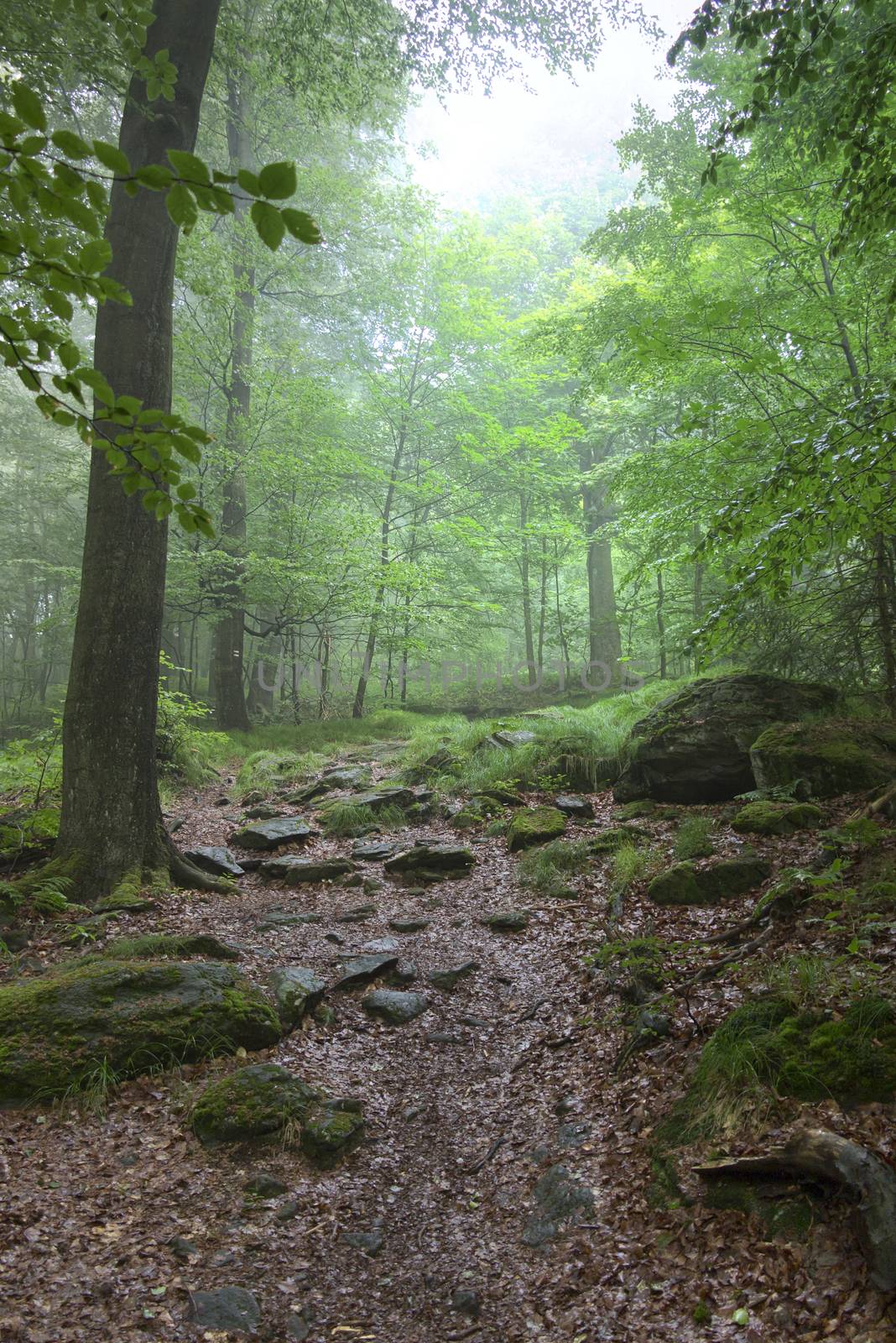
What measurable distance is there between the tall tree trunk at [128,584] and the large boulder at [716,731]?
506 cm

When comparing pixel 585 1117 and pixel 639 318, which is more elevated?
pixel 639 318

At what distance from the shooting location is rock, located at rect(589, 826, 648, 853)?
22.3ft

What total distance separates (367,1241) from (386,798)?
645cm

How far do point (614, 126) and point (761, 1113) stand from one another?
38.7 meters

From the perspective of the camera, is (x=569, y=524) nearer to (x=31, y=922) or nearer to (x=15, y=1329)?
(x=31, y=922)

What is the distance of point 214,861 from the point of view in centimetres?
702

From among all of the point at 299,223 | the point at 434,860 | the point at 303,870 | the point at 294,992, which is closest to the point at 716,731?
the point at 434,860

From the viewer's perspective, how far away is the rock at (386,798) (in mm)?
9195

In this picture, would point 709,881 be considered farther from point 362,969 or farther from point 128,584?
point 128,584

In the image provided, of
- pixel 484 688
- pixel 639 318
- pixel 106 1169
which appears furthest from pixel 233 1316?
pixel 484 688

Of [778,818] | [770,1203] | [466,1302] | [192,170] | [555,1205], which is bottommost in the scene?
[466,1302]

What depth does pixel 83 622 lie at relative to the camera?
19.3 ft

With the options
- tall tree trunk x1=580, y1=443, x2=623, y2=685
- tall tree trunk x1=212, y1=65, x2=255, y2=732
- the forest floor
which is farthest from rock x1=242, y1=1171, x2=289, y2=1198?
tall tree trunk x1=580, y1=443, x2=623, y2=685

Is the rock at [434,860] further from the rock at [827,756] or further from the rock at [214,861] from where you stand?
the rock at [827,756]
